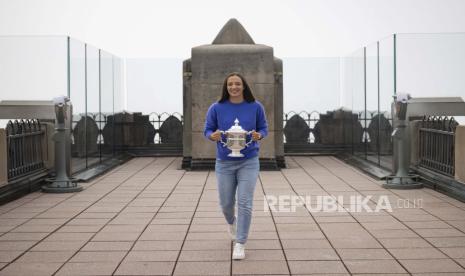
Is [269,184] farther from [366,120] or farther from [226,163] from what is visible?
[226,163]

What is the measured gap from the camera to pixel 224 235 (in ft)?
24.0

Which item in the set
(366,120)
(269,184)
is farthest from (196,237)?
(366,120)

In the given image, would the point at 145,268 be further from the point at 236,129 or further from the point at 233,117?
the point at 233,117

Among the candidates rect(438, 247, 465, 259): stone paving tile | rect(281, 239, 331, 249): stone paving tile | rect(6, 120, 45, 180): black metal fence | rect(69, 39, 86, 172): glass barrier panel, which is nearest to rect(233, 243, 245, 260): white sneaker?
rect(281, 239, 331, 249): stone paving tile

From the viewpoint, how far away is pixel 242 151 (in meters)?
6.24

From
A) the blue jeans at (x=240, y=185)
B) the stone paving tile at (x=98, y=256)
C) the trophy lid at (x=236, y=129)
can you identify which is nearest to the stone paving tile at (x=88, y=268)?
the stone paving tile at (x=98, y=256)

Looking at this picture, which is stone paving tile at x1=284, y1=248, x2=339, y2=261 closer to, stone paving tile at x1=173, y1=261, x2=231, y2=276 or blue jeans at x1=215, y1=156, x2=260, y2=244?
blue jeans at x1=215, y1=156, x2=260, y2=244

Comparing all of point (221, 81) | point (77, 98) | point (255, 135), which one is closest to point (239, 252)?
point (255, 135)

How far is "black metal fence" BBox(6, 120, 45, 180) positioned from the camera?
34.0 feet

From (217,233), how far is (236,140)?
1700 millimetres

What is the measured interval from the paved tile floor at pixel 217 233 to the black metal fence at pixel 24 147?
25.2 inches

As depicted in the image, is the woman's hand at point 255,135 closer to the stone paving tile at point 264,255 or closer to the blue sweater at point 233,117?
the blue sweater at point 233,117

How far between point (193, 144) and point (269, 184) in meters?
3.22

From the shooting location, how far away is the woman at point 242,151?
623cm
